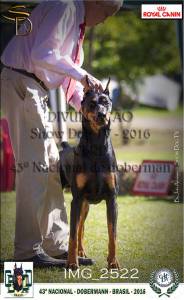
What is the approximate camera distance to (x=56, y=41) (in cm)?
310

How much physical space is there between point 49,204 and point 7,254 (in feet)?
1.28

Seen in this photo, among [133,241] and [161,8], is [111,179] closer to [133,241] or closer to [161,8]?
[133,241]

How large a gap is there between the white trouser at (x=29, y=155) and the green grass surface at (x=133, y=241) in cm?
15

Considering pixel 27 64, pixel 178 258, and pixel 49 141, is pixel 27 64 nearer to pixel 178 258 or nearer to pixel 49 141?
pixel 49 141

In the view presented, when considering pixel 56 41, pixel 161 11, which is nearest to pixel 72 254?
pixel 56 41

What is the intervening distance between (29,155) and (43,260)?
52cm

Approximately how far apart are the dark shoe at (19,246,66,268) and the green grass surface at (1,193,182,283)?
38mm

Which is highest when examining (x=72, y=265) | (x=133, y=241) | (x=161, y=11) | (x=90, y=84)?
(x=161, y=11)

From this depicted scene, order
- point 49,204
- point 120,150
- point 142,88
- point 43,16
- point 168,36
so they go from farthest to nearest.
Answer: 1. point 142,88
2. point 168,36
3. point 120,150
4. point 49,204
5. point 43,16

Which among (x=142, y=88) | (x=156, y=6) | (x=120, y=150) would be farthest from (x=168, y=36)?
(x=156, y=6)

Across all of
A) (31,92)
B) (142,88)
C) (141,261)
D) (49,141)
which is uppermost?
(142,88)

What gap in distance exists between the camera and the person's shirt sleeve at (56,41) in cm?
306

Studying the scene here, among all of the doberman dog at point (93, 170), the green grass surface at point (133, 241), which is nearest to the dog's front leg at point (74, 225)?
the doberman dog at point (93, 170)

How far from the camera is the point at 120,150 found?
8.45m
